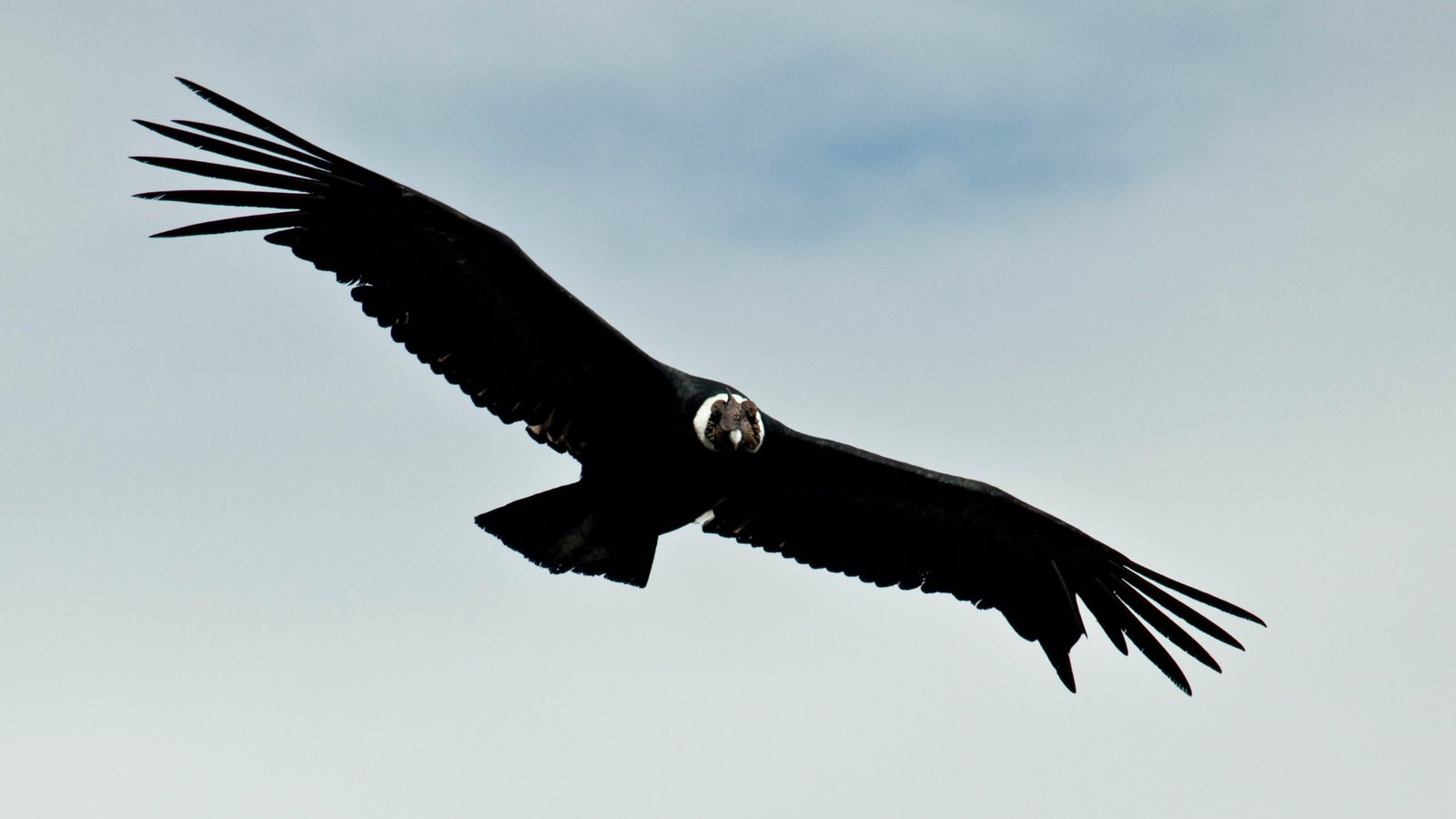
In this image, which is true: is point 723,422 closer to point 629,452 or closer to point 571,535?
point 629,452

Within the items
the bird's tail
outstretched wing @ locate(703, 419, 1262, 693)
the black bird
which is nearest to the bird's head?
the black bird

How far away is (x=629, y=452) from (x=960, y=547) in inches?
135

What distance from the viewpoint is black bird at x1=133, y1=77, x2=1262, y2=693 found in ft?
47.1

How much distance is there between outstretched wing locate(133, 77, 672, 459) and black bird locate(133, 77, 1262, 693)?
0.04 ft

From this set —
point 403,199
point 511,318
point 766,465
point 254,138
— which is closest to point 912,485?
point 766,465

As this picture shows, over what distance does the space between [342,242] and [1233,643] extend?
7421mm

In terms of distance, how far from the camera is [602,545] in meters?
15.6

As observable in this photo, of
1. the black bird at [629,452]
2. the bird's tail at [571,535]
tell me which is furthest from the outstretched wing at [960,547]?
the bird's tail at [571,535]

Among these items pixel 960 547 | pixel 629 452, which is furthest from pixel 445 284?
pixel 960 547

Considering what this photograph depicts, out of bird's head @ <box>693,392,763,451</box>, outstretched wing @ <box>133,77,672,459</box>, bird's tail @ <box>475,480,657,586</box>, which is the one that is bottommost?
bird's tail @ <box>475,480,657,586</box>

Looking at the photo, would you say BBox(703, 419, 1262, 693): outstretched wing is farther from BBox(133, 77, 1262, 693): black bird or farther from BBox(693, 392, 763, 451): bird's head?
BBox(693, 392, 763, 451): bird's head

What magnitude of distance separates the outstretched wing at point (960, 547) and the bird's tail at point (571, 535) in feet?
4.16

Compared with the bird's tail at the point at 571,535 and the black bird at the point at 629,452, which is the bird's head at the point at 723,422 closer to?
the black bird at the point at 629,452

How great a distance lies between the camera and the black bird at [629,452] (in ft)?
47.1
